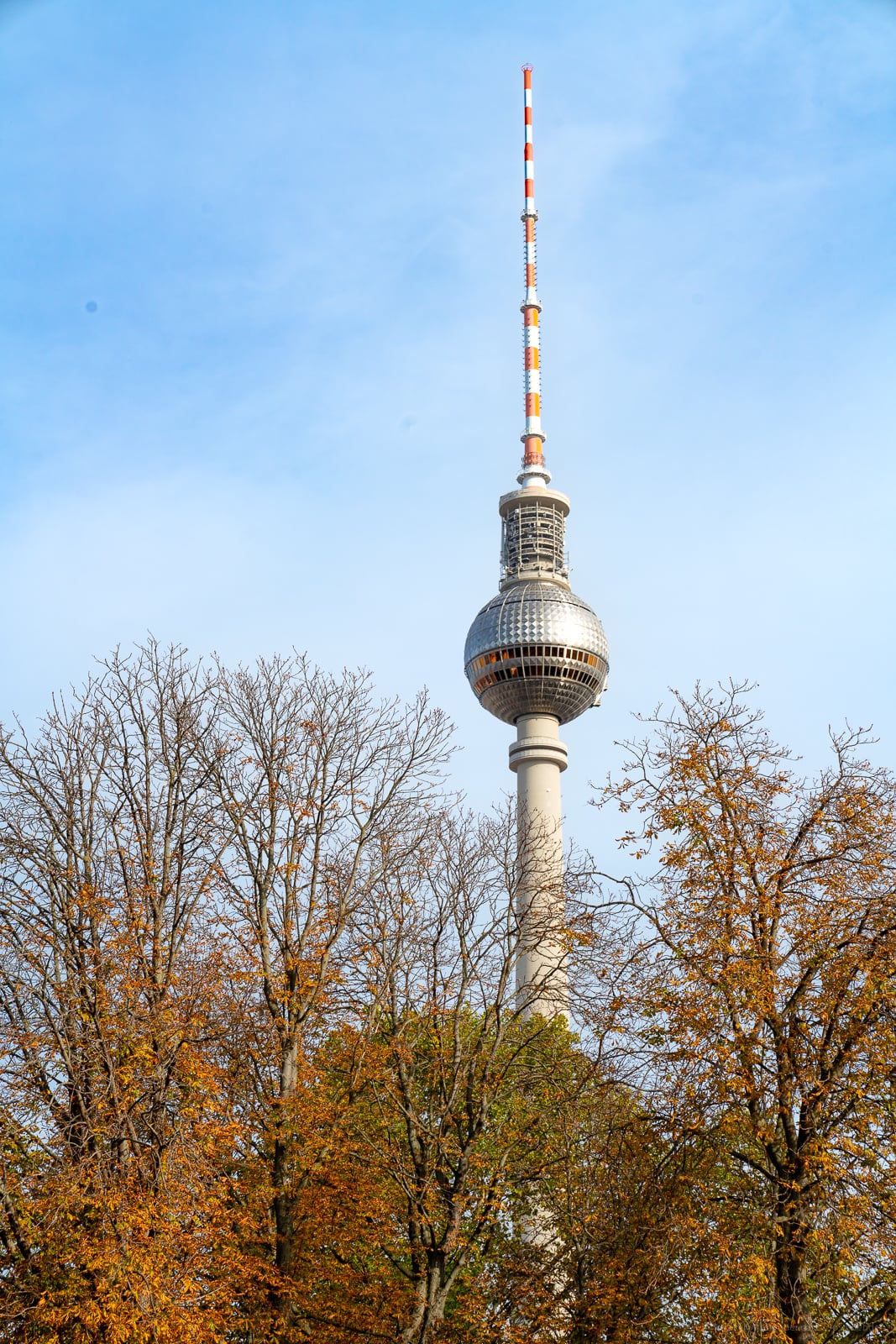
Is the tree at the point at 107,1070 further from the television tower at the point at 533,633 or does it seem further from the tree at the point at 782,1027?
the television tower at the point at 533,633

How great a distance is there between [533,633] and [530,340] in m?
19.7

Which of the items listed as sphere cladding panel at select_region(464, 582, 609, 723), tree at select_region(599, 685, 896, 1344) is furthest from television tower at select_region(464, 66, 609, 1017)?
tree at select_region(599, 685, 896, 1344)

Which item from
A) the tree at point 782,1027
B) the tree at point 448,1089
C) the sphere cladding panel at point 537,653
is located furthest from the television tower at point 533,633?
the tree at point 782,1027

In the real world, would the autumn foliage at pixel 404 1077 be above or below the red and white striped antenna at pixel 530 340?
below

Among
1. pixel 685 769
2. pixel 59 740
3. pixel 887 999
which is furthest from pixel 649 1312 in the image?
pixel 59 740

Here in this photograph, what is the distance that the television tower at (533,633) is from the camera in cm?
8244

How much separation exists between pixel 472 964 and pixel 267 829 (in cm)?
433

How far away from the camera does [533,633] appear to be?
81938 millimetres

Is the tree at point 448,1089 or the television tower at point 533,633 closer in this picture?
the tree at point 448,1089

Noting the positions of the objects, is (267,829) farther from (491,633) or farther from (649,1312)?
(491,633)

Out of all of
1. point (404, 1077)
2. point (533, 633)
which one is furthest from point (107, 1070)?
point (533, 633)

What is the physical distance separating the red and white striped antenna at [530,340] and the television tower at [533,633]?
0.18 feet

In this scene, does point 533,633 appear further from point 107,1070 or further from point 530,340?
point 107,1070

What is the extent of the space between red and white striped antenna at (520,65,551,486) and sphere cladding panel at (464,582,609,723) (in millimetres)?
8859
